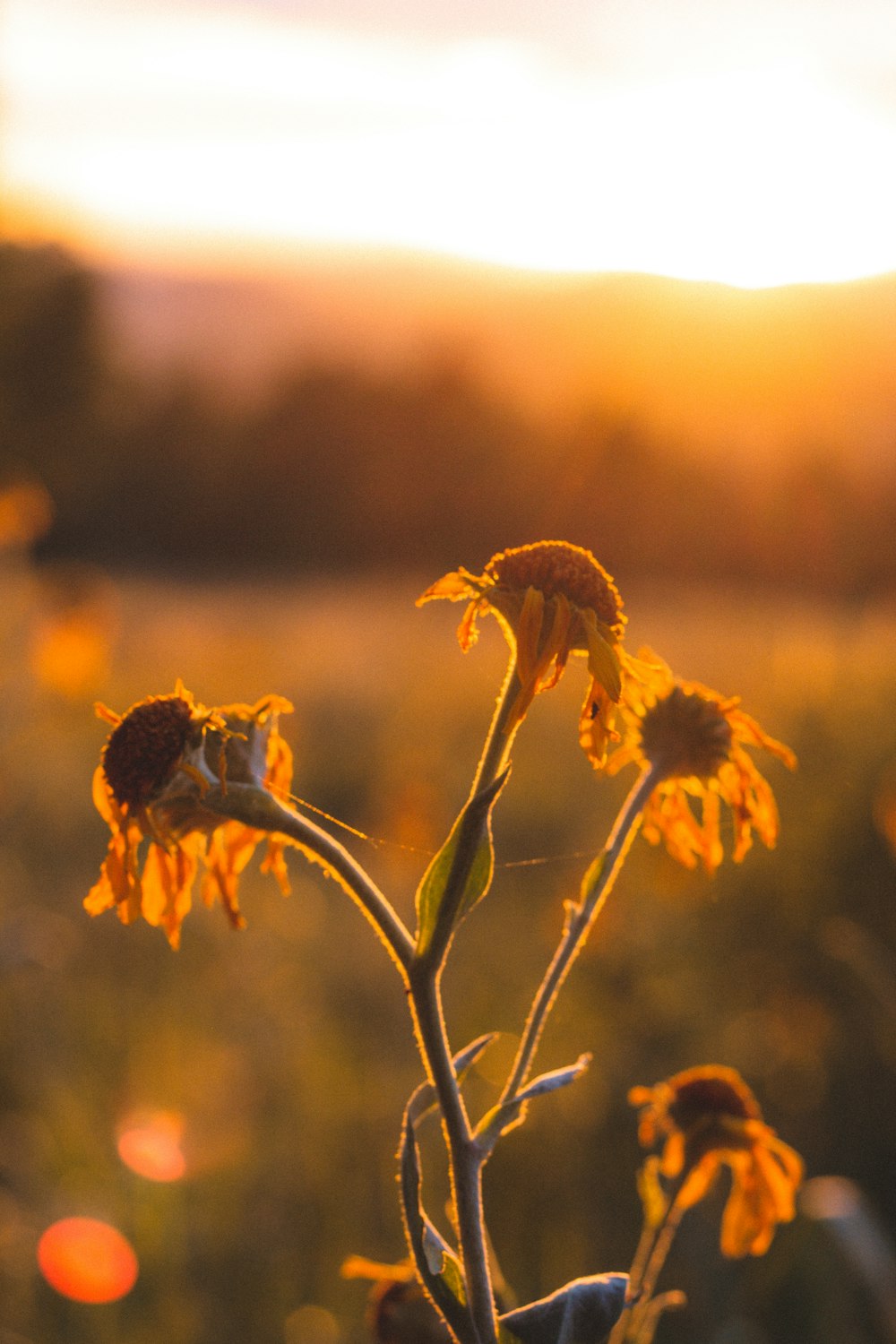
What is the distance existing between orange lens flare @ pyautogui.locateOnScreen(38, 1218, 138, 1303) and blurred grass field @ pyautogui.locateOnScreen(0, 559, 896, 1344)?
4cm

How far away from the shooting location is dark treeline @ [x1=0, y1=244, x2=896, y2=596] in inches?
746

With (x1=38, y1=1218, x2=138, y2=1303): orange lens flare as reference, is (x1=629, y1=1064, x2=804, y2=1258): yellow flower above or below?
above

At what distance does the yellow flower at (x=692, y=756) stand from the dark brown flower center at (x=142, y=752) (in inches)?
17.4

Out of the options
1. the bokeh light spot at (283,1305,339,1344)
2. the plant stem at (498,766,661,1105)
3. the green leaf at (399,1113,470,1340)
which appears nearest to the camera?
the green leaf at (399,1113,470,1340)

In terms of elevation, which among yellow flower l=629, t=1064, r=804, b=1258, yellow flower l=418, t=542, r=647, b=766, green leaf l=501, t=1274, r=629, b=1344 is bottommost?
yellow flower l=629, t=1064, r=804, b=1258

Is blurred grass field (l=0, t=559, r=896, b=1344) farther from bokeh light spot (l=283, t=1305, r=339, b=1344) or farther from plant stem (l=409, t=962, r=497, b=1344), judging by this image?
plant stem (l=409, t=962, r=497, b=1344)

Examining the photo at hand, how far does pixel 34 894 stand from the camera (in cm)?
638

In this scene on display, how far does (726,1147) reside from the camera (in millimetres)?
1448

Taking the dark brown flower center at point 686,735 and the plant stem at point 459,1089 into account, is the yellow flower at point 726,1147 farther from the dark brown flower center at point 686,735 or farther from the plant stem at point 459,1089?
the plant stem at point 459,1089

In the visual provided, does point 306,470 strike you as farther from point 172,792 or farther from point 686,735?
point 172,792

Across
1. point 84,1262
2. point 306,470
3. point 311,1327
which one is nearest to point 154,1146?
point 84,1262

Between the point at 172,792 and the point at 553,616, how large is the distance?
363 mm

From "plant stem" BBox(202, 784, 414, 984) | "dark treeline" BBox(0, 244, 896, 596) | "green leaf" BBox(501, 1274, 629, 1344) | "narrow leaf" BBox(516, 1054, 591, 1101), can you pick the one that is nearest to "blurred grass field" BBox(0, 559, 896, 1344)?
"plant stem" BBox(202, 784, 414, 984)

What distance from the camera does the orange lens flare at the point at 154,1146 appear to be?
135 inches
